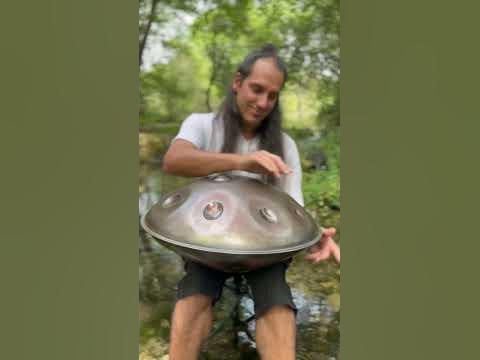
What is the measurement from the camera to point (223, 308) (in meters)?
2.44

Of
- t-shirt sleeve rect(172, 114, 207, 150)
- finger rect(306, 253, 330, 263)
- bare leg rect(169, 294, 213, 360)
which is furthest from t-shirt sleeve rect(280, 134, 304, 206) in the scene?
bare leg rect(169, 294, 213, 360)

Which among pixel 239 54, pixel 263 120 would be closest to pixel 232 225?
pixel 263 120

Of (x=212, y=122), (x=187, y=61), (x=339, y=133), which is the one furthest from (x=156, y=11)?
(x=339, y=133)

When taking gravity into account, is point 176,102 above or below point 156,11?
below

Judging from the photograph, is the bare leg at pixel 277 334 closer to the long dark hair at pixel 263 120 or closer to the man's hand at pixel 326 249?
the man's hand at pixel 326 249

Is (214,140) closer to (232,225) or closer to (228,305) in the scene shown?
(232,225)

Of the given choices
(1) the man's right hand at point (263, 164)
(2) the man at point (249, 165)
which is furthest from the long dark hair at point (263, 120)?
(1) the man's right hand at point (263, 164)

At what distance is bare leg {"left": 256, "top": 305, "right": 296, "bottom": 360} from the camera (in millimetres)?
2277

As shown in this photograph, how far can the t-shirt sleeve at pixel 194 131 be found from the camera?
2.42m

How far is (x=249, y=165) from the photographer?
229cm

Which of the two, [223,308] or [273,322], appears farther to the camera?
[223,308]

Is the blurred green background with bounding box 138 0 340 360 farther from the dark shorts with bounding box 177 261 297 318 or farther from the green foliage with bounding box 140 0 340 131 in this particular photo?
the dark shorts with bounding box 177 261 297 318

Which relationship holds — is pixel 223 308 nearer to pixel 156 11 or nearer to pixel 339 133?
pixel 339 133

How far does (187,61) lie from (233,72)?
0.23 m
